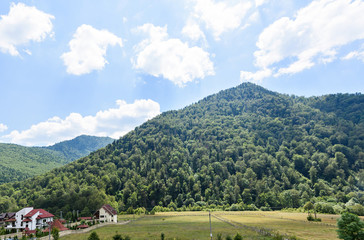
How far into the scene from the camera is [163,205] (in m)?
147

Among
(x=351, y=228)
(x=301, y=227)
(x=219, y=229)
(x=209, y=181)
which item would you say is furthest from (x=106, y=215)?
(x=209, y=181)

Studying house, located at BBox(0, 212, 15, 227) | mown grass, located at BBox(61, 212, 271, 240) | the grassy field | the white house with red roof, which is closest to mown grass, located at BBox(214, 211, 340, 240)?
the grassy field

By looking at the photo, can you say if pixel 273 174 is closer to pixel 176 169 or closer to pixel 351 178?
pixel 351 178

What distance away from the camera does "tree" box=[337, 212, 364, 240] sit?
3510 cm

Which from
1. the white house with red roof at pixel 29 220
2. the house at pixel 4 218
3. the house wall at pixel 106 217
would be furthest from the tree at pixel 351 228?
the house at pixel 4 218

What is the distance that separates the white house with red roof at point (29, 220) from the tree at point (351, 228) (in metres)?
83.1

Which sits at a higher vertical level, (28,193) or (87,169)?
(87,169)

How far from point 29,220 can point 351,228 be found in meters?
86.0

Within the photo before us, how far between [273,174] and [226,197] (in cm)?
4768

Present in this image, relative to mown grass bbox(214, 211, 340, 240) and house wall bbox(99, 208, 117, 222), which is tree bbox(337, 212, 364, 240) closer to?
mown grass bbox(214, 211, 340, 240)

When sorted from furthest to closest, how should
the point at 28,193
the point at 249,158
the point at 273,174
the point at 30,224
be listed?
the point at 249,158, the point at 273,174, the point at 28,193, the point at 30,224

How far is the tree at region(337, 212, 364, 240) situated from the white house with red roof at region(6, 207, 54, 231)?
83054 mm

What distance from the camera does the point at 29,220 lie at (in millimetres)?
72000

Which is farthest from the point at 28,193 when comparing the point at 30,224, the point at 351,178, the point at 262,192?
the point at 351,178
